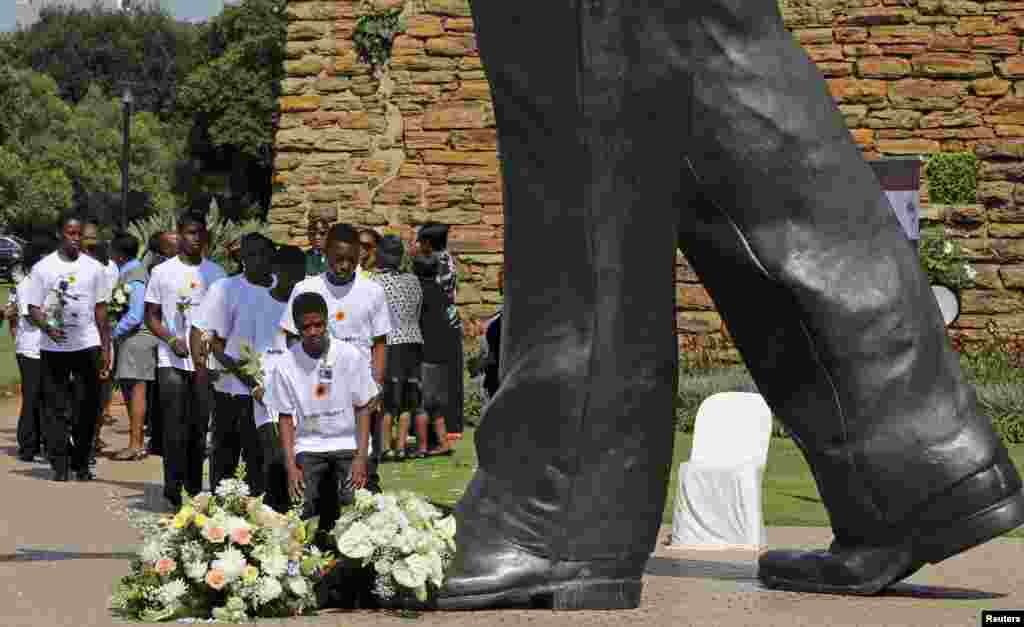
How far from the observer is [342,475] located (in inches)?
335

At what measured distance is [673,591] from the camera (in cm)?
691

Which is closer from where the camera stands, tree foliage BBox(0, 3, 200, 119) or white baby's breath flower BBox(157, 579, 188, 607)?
white baby's breath flower BBox(157, 579, 188, 607)

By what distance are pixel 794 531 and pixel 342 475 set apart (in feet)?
8.77

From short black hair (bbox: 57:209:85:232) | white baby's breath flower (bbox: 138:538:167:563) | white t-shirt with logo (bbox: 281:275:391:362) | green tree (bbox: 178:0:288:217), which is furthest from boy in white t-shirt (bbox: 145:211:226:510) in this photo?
green tree (bbox: 178:0:288:217)

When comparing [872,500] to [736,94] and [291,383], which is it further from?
[291,383]

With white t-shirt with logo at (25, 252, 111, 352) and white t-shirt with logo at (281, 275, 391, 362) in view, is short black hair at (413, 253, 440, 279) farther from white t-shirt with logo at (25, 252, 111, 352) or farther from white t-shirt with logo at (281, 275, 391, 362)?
white t-shirt with logo at (281, 275, 391, 362)

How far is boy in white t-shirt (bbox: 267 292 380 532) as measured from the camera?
8430 millimetres

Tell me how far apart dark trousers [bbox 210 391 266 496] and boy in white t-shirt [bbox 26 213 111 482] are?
118 inches

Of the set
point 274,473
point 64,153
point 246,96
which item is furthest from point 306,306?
point 64,153

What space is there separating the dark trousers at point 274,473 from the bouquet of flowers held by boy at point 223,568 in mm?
2429

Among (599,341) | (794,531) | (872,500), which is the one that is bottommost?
(794,531)

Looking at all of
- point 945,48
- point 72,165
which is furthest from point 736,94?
point 72,165

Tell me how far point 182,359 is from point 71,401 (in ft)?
7.29

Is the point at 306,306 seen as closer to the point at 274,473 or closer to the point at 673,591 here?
the point at 274,473
